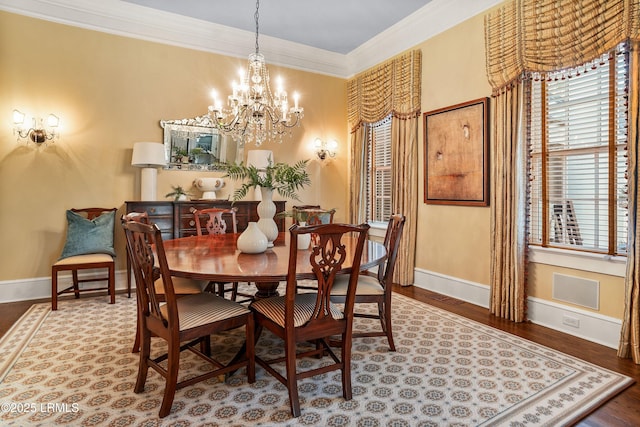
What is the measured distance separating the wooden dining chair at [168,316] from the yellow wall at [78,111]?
2.73 meters

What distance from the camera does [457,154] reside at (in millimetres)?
4113

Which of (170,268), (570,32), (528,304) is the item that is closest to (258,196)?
(170,268)

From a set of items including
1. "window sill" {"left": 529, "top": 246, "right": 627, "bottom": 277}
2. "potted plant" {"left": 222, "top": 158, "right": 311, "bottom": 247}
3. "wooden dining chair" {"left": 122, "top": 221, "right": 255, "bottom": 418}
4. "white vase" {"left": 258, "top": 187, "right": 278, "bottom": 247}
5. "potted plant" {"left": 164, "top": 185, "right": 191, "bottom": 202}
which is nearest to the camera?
"wooden dining chair" {"left": 122, "top": 221, "right": 255, "bottom": 418}

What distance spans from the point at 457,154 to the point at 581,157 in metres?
1.23

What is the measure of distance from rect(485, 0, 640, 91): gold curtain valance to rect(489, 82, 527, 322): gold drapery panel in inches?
10.0

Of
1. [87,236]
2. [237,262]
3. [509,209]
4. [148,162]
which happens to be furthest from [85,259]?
[509,209]

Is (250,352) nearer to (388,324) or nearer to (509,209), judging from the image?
A: (388,324)

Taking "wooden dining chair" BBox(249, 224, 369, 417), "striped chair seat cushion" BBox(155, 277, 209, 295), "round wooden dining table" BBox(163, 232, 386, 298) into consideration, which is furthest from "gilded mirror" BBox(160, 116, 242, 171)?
"wooden dining chair" BBox(249, 224, 369, 417)

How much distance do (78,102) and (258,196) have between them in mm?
2302

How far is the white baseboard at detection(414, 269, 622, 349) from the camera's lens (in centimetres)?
286

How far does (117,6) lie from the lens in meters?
4.24

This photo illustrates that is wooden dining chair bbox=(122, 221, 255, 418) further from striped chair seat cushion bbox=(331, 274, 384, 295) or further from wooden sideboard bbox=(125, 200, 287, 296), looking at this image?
wooden sideboard bbox=(125, 200, 287, 296)

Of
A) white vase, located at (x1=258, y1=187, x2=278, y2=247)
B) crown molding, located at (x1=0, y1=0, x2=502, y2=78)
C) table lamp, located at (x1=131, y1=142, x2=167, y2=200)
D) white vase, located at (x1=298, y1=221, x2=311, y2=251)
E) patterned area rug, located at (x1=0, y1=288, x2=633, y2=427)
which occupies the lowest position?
patterned area rug, located at (x1=0, y1=288, x2=633, y2=427)

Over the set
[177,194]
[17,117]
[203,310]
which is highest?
[17,117]
